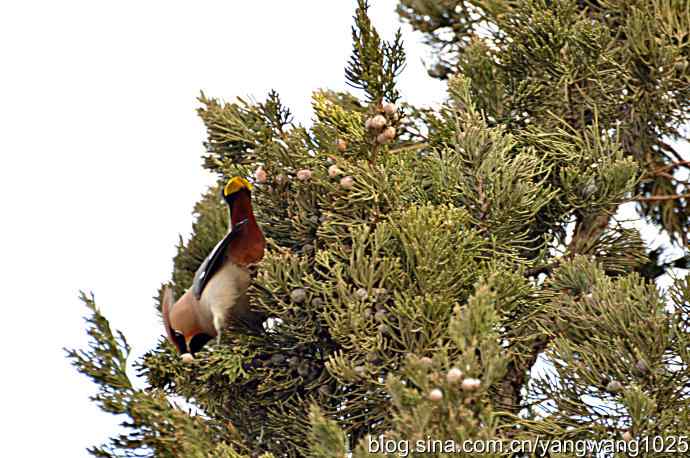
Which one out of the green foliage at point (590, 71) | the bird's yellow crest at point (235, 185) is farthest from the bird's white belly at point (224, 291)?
the green foliage at point (590, 71)

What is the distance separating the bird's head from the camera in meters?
1.55

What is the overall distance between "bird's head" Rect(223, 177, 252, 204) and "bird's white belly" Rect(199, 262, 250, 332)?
10cm

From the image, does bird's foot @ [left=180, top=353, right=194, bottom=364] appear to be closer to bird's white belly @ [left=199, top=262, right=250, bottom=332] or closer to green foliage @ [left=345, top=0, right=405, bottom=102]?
bird's white belly @ [left=199, top=262, right=250, bottom=332]

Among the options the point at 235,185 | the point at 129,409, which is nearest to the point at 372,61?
the point at 235,185

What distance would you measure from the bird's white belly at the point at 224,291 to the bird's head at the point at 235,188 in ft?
0.32

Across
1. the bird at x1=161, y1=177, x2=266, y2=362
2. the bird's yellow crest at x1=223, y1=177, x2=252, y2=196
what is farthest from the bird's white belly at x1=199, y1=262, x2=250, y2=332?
the bird's yellow crest at x1=223, y1=177, x2=252, y2=196

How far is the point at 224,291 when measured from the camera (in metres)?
1.54

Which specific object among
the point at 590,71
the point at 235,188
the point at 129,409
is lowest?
the point at 129,409

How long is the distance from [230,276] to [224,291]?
0.9 inches

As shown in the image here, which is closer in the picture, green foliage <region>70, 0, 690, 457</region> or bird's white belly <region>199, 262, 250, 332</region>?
green foliage <region>70, 0, 690, 457</region>

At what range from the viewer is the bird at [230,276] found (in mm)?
1543

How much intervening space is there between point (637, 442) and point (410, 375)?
40 centimetres

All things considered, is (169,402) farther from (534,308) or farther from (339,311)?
(534,308)

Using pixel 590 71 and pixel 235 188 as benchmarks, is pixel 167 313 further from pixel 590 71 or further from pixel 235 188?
pixel 590 71
